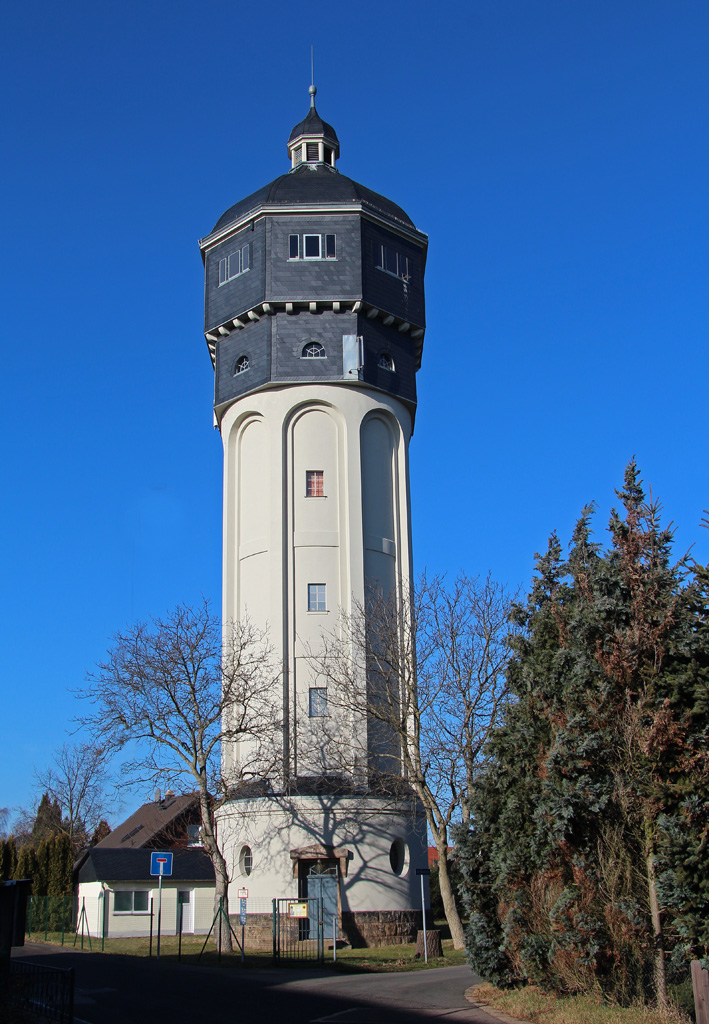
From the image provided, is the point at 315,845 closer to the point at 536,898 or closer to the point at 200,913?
the point at 200,913

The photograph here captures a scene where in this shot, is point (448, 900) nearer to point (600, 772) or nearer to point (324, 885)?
point (324, 885)

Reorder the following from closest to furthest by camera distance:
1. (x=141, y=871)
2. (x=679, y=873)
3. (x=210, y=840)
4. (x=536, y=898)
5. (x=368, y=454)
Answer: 1. (x=679, y=873)
2. (x=536, y=898)
3. (x=210, y=840)
4. (x=368, y=454)
5. (x=141, y=871)

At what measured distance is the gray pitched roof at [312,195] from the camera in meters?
38.9

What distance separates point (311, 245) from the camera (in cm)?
3831

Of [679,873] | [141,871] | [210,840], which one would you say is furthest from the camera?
[141,871]

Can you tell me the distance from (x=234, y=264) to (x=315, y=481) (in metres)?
9.87

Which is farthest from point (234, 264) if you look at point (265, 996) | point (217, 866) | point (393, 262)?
point (265, 996)

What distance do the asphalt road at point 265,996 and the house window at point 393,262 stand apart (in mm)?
26010

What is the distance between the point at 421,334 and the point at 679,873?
96.6ft

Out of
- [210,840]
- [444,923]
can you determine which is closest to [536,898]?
[210,840]

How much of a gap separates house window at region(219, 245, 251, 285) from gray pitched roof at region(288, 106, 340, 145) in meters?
8.31

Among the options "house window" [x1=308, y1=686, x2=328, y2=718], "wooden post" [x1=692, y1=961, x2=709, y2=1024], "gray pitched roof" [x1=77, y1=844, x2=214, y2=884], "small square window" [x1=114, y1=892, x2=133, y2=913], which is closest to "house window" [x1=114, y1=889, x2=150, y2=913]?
"small square window" [x1=114, y1=892, x2=133, y2=913]

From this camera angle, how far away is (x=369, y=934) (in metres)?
30.9

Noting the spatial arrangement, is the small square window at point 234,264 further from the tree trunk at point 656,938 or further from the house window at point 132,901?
the tree trunk at point 656,938
